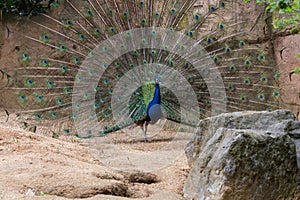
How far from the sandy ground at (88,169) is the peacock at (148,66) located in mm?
721

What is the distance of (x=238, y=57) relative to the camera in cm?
792

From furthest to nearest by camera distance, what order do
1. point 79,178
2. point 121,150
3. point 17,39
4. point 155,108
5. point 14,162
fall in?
1. point 17,39
2. point 155,108
3. point 121,150
4. point 14,162
5. point 79,178

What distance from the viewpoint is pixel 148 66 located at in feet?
26.1

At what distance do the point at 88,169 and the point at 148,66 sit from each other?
3842mm

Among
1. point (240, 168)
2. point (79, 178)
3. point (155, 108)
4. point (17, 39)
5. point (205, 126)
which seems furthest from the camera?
point (17, 39)

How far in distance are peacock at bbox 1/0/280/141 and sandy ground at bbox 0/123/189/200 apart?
2.37 feet

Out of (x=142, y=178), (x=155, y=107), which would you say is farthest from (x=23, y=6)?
(x=142, y=178)

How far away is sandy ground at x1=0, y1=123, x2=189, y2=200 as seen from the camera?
3607mm

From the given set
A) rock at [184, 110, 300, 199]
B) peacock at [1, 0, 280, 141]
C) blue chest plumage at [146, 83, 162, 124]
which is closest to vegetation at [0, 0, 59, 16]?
peacock at [1, 0, 280, 141]

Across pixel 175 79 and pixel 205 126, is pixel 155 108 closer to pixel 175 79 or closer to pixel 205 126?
pixel 175 79

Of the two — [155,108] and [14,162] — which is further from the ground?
[155,108]

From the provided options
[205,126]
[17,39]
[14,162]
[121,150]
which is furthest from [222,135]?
[17,39]

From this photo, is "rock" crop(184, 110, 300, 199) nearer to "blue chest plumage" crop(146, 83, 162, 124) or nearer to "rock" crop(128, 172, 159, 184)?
"rock" crop(128, 172, 159, 184)

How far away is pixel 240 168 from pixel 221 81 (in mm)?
4442
